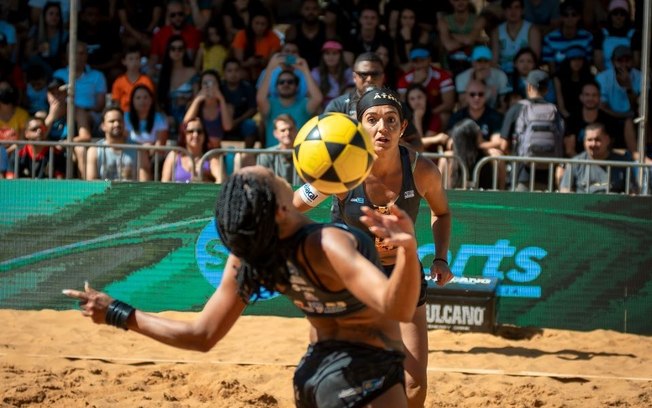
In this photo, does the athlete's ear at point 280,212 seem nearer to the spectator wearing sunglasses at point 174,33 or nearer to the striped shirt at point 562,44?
the spectator wearing sunglasses at point 174,33

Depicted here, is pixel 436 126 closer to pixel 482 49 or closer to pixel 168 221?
pixel 482 49

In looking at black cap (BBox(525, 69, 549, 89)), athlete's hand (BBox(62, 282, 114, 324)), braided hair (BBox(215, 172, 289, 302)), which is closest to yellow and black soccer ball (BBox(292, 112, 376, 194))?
braided hair (BBox(215, 172, 289, 302))

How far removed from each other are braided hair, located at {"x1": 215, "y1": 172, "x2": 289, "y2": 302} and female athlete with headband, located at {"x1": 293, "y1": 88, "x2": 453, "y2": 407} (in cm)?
180

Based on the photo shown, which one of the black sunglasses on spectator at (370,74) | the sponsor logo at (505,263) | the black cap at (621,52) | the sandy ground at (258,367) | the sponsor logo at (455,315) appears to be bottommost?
the sandy ground at (258,367)

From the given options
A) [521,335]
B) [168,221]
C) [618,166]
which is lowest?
[521,335]

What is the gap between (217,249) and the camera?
1011 cm

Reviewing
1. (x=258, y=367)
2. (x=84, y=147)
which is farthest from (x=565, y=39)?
(x=258, y=367)

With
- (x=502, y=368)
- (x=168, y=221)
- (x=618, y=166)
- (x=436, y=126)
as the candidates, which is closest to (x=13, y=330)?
(x=168, y=221)

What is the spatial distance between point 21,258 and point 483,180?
15.1ft

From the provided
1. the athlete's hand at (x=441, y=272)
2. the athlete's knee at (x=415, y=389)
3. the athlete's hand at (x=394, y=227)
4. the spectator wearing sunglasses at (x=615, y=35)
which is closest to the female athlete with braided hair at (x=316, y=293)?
the athlete's hand at (x=394, y=227)

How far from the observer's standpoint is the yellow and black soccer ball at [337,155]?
4.68 m

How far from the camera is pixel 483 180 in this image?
1031 cm

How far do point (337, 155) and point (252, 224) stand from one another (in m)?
1.06

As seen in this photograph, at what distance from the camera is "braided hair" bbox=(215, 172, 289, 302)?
3725mm
